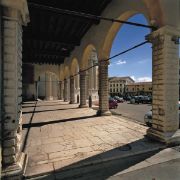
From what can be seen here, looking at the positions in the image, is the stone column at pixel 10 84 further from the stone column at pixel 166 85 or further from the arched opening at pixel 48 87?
the arched opening at pixel 48 87

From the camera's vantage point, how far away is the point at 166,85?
5.74 m

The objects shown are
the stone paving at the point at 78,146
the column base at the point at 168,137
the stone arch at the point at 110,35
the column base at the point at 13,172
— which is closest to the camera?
the column base at the point at 13,172

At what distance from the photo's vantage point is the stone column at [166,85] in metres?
5.71

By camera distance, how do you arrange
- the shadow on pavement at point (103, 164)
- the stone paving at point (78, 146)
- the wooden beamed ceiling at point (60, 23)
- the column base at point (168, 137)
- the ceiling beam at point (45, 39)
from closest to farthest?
the shadow on pavement at point (103, 164), the stone paving at point (78, 146), the column base at point (168, 137), the wooden beamed ceiling at point (60, 23), the ceiling beam at point (45, 39)

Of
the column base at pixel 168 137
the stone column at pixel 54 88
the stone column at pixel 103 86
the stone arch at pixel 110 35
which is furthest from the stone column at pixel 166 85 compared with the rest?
the stone column at pixel 54 88

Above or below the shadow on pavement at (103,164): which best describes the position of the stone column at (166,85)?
Answer: above

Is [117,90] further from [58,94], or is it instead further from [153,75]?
[153,75]

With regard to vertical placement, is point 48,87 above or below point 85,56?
below

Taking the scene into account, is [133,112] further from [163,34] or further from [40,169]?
[40,169]

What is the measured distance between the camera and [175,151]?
4996 mm

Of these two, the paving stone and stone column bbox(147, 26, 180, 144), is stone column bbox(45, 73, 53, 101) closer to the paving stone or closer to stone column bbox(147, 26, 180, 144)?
stone column bbox(147, 26, 180, 144)

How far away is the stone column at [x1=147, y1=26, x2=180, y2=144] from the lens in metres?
5.71

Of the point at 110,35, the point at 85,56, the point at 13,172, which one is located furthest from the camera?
the point at 85,56

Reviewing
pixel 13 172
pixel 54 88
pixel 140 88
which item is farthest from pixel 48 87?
pixel 140 88
